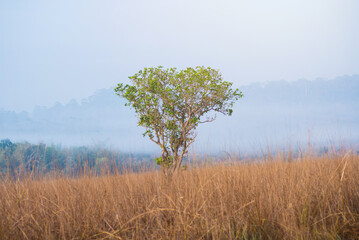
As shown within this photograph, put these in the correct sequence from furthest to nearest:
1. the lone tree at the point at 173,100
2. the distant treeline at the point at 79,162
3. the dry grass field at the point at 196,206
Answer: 1. the lone tree at the point at 173,100
2. the distant treeline at the point at 79,162
3. the dry grass field at the point at 196,206

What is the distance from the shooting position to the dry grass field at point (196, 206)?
2.97 metres

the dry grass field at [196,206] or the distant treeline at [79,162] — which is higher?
the distant treeline at [79,162]

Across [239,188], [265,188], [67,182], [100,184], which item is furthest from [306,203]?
[67,182]

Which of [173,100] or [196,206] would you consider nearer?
[196,206]

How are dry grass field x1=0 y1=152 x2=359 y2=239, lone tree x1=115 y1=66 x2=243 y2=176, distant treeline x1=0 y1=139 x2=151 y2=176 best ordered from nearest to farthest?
dry grass field x1=0 y1=152 x2=359 y2=239 → distant treeline x1=0 y1=139 x2=151 y2=176 → lone tree x1=115 y1=66 x2=243 y2=176

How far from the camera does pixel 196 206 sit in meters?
3.14

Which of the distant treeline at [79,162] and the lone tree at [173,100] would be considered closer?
the distant treeline at [79,162]

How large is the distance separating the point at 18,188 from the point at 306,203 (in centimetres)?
365

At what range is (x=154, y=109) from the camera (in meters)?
9.40

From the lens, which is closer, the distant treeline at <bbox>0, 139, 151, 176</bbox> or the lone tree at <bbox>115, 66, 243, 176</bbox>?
the distant treeline at <bbox>0, 139, 151, 176</bbox>

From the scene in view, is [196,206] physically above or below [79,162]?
below

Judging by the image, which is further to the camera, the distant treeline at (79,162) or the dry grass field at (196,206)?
the distant treeline at (79,162)

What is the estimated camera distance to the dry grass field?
297 cm

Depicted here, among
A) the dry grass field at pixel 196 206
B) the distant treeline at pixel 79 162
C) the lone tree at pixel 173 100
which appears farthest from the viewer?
the lone tree at pixel 173 100
